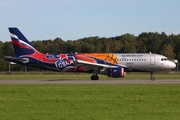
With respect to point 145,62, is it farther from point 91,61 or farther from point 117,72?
point 91,61

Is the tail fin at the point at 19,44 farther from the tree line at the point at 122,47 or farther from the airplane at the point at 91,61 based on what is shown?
the tree line at the point at 122,47

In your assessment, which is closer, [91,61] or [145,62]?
[145,62]

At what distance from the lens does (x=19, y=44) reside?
1944 inches

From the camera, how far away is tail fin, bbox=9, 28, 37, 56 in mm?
49344

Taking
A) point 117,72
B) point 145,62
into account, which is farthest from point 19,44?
point 145,62

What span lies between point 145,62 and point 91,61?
6.10 meters

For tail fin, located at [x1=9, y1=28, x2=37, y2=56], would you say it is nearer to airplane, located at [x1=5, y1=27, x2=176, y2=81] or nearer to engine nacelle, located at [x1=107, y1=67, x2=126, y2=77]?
airplane, located at [x1=5, y1=27, x2=176, y2=81]
